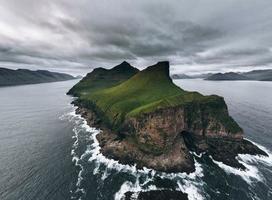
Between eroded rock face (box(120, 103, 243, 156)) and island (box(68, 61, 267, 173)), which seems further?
eroded rock face (box(120, 103, 243, 156))

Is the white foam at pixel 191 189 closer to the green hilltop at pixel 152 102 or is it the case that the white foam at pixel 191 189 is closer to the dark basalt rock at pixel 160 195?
the dark basalt rock at pixel 160 195

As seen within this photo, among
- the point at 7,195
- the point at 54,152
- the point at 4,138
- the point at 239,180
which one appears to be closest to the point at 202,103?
the point at 239,180

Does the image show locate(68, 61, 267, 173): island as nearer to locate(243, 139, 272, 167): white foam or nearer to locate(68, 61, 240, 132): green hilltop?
locate(68, 61, 240, 132): green hilltop

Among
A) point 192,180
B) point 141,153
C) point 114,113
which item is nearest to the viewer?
point 192,180

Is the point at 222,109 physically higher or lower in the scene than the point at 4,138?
higher

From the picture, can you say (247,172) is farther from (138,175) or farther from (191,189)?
(138,175)

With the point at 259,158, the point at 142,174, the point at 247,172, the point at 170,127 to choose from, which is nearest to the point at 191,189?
the point at 142,174

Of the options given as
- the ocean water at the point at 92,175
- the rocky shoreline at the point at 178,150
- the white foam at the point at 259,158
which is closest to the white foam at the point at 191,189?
the ocean water at the point at 92,175

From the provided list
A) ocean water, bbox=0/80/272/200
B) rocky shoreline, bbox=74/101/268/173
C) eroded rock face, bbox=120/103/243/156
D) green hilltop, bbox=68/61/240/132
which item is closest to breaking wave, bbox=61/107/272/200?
ocean water, bbox=0/80/272/200

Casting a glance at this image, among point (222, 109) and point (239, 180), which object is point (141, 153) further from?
point (222, 109)
